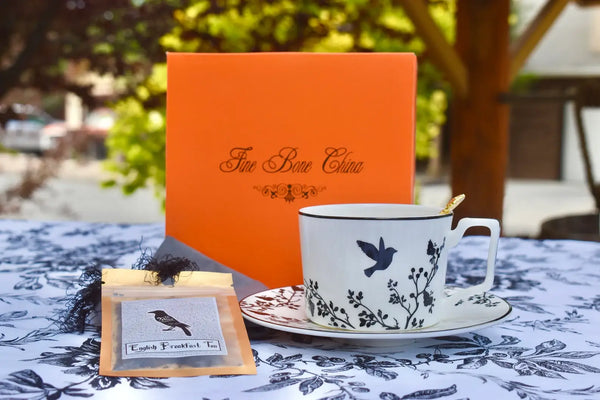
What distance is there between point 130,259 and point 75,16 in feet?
6.06

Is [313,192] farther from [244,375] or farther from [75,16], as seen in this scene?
[75,16]

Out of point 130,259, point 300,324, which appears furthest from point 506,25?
point 300,324

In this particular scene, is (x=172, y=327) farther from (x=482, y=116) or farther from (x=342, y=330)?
(x=482, y=116)

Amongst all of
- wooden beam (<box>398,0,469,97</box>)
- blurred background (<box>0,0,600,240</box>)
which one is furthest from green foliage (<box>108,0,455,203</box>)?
wooden beam (<box>398,0,469,97</box>)

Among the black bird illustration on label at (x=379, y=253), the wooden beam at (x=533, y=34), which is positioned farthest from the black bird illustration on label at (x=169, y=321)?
the wooden beam at (x=533, y=34)

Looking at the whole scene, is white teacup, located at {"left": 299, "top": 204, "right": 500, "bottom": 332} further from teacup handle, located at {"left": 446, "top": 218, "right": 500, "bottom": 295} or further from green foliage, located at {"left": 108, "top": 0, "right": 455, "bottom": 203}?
green foliage, located at {"left": 108, "top": 0, "right": 455, "bottom": 203}

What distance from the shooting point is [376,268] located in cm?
50

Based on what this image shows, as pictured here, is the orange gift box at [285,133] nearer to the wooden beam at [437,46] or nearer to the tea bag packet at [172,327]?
the tea bag packet at [172,327]

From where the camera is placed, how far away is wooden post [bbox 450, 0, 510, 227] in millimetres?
2635

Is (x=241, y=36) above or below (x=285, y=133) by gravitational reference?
above

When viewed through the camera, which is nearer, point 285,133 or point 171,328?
point 171,328

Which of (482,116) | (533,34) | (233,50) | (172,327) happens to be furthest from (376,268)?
(533,34)

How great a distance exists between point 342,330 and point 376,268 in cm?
5

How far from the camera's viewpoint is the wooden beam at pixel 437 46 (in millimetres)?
2357
